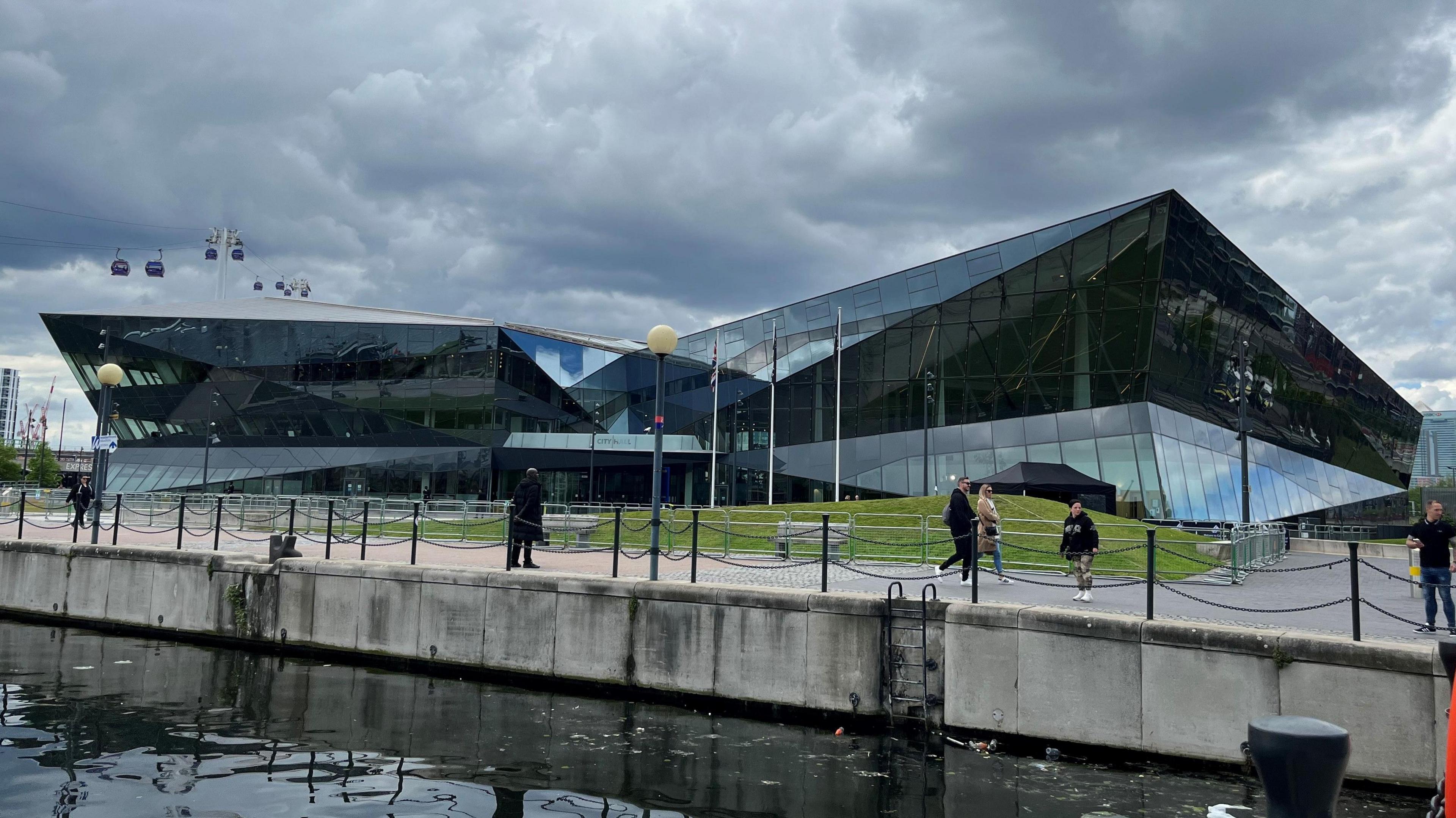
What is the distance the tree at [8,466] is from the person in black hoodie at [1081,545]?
120612 millimetres

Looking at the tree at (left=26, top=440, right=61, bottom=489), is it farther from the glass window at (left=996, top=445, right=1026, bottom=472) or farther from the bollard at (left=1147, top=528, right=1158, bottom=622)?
the bollard at (left=1147, top=528, right=1158, bottom=622)

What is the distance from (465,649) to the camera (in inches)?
525

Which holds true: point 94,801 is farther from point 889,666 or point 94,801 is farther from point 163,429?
point 163,429

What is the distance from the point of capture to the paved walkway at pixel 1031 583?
1141 cm

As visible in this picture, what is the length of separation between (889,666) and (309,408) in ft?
163

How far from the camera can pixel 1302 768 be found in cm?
330

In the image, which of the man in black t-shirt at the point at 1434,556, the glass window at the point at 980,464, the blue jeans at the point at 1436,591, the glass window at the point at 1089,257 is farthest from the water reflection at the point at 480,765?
the glass window at the point at 1089,257

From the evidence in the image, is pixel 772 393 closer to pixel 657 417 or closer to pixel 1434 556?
pixel 657 417

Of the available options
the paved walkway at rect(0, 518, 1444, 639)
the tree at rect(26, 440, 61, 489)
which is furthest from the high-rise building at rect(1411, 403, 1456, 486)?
the tree at rect(26, 440, 61, 489)

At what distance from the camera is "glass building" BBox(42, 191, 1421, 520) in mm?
34750

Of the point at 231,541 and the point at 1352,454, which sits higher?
the point at 1352,454

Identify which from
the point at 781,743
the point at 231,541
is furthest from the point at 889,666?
the point at 231,541

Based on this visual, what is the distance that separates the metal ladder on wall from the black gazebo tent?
18.6m

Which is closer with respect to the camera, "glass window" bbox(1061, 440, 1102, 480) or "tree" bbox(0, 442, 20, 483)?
"glass window" bbox(1061, 440, 1102, 480)
